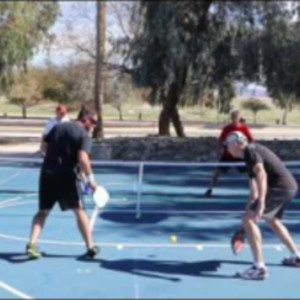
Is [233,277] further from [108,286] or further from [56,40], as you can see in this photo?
[56,40]

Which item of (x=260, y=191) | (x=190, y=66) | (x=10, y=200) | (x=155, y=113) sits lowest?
(x=10, y=200)

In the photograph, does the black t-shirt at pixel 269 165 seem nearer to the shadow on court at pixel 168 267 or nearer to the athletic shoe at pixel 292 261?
the athletic shoe at pixel 292 261

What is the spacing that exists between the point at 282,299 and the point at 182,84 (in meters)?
19.0

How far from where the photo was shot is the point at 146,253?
8523 mm

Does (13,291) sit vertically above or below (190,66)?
below

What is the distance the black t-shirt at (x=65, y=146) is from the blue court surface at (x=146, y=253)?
967 millimetres

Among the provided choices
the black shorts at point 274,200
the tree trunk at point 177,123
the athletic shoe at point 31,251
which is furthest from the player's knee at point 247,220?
the tree trunk at point 177,123

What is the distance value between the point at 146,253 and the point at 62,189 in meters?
1.30

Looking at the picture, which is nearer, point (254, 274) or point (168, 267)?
point (254, 274)

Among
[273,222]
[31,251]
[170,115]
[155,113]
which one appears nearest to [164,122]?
[170,115]

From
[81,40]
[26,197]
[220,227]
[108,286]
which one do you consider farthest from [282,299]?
[26,197]

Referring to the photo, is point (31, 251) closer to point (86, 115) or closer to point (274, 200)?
point (86, 115)

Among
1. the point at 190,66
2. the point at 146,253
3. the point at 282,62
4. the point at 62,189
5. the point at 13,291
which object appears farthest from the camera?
the point at 190,66

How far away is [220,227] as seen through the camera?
10438 millimetres
